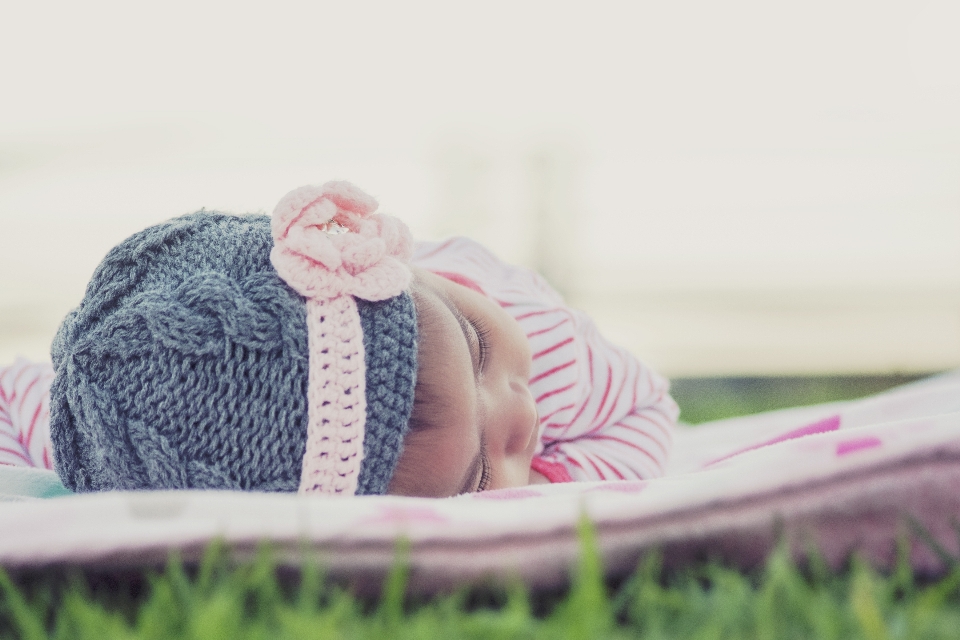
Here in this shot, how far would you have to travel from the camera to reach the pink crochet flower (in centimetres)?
98

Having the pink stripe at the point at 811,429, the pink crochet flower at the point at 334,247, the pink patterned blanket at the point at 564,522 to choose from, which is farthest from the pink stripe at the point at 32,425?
the pink stripe at the point at 811,429

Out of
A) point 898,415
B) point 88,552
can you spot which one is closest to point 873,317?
point 898,415

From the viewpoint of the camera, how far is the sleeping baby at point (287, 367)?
0.93 m

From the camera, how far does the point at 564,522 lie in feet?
2.13

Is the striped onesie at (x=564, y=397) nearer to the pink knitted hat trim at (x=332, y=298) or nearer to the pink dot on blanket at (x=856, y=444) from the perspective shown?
the pink knitted hat trim at (x=332, y=298)

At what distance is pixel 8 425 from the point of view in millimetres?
1377

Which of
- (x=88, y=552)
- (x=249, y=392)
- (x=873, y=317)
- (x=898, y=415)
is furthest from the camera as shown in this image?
(x=873, y=317)

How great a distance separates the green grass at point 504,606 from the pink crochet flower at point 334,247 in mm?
418

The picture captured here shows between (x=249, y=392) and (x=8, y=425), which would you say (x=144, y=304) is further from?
(x=8, y=425)

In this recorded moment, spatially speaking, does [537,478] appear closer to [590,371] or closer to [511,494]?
[590,371]

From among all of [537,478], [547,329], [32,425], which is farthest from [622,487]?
[32,425]

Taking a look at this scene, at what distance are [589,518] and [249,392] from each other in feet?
1.45

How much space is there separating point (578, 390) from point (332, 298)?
55 cm

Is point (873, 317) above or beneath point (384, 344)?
beneath
